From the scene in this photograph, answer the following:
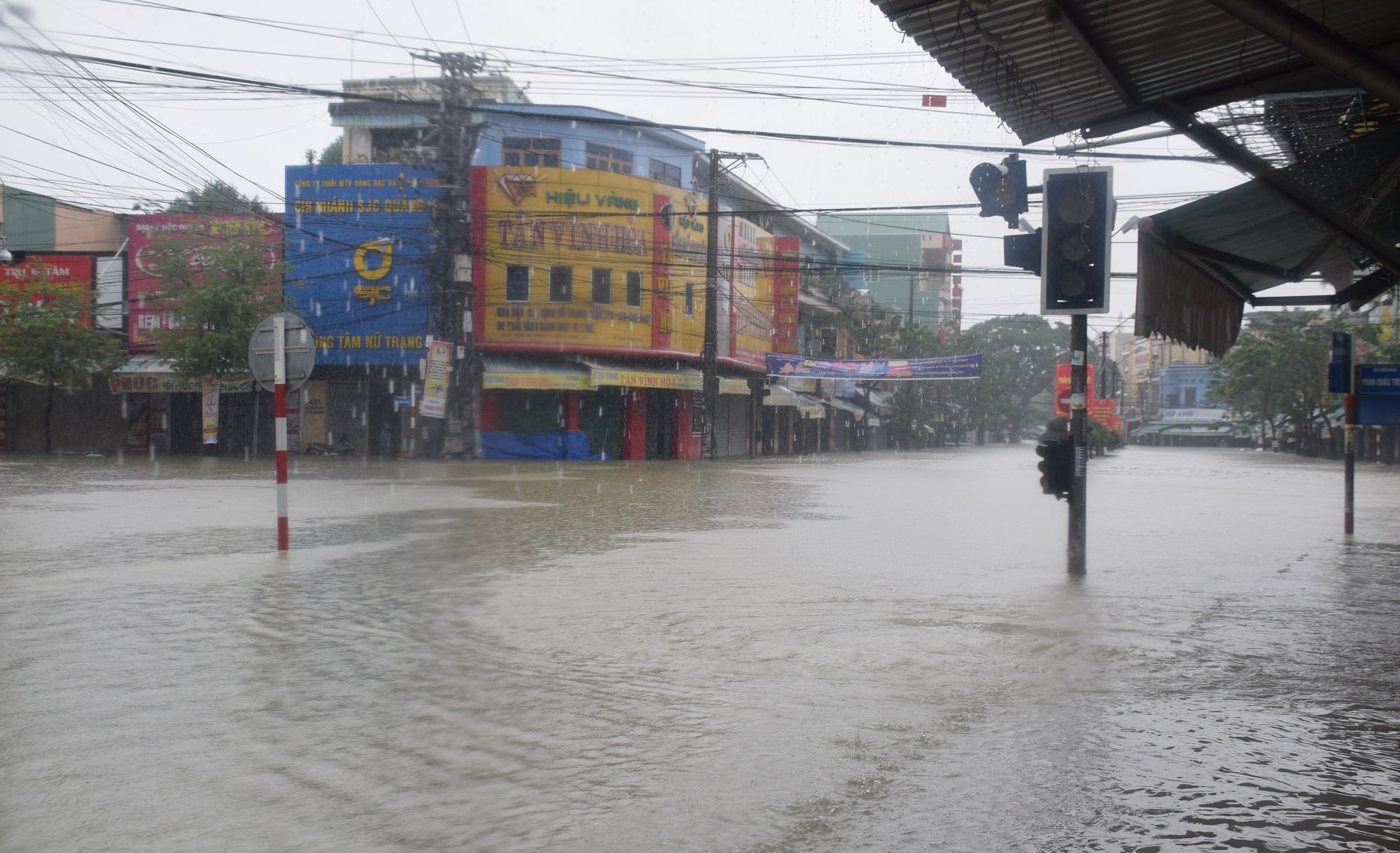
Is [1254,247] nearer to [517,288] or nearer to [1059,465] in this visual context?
[1059,465]

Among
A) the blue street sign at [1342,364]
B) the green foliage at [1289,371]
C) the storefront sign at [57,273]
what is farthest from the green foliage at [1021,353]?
the blue street sign at [1342,364]

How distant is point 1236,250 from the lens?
33.1 ft

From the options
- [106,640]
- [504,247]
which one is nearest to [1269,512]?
[106,640]

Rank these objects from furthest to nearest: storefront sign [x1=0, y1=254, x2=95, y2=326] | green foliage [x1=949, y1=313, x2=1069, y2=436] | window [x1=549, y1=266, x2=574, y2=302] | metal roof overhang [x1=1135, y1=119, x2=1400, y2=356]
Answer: green foliage [x1=949, y1=313, x2=1069, y2=436]
window [x1=549, y1=266, x2=574, y2=302]
storefront sign [x1=0, y1=254, x2=95, y2=326]
metal roof overhang [x1=1135, y1=119, x2=1400, y2=356]

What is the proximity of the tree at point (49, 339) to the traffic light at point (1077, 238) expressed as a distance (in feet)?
111

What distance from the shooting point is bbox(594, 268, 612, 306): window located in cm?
3825

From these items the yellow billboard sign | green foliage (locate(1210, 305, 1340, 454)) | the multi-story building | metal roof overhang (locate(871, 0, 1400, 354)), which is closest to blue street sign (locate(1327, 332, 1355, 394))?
metal roof overhang (locate(871, 0, 1400, 354))

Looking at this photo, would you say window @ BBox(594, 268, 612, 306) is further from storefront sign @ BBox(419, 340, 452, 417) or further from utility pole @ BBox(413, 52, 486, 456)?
storefront sign @ BBox(419, 340, 452, 417)

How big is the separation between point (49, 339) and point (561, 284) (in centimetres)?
1590

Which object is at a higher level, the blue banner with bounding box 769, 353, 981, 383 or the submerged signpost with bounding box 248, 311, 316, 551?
the blue banner with bounding box 769, 353, 981, 383

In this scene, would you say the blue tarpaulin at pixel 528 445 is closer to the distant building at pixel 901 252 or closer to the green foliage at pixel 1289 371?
the green foliage at pixel 1289 371

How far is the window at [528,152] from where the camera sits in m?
41.3

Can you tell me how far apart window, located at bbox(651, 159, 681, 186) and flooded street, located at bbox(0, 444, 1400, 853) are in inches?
1289

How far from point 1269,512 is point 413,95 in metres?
35.4
